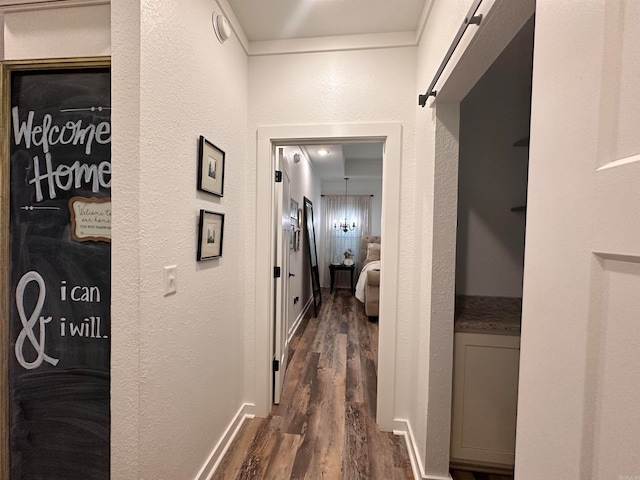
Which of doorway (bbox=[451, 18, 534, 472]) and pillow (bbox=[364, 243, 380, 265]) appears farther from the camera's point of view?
pillow (bbox=[364, 243, 380, 265])

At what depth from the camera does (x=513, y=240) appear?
1.96 metres

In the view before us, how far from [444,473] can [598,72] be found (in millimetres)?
1871

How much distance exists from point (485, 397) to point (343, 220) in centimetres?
585

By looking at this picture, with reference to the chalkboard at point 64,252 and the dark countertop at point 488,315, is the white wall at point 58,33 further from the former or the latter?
the dark countertop at point 488,315

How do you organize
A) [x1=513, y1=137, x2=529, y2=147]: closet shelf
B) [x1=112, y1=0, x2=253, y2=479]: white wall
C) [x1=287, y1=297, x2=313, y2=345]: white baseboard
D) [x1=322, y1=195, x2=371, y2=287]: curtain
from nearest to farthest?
[x1=112, y1=0, x2=253, y2=479]: white wall < [x1=513, y1=137, x2=529, y2=147]: closet shelf < [x1=287, y1=297, x2=313, y2=345]: white baseboard < [x1=322, y1=195, x2=371, y2=287]: curtain

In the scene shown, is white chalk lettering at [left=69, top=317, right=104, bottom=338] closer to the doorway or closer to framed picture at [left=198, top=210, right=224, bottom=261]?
framed picture at [left=198, top=210, right=224, bottom=261]

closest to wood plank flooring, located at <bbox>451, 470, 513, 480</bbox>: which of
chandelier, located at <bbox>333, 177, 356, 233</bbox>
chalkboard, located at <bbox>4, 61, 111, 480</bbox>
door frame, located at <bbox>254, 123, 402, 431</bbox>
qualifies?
door frame, located at <bbox>254, 123, 402, 431</bbox>

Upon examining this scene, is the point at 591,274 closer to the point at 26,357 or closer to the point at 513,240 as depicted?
the point at 513,240

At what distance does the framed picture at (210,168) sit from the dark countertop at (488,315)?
1551 millimetres

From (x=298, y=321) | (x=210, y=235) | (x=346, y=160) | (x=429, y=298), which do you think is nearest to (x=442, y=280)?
(x=429, y=298)

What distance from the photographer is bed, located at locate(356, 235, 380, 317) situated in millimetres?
4562

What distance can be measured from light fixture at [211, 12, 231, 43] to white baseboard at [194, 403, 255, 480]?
237 centimetres

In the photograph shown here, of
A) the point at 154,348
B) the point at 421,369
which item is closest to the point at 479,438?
the point at 421,369

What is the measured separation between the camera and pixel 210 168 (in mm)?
1547
